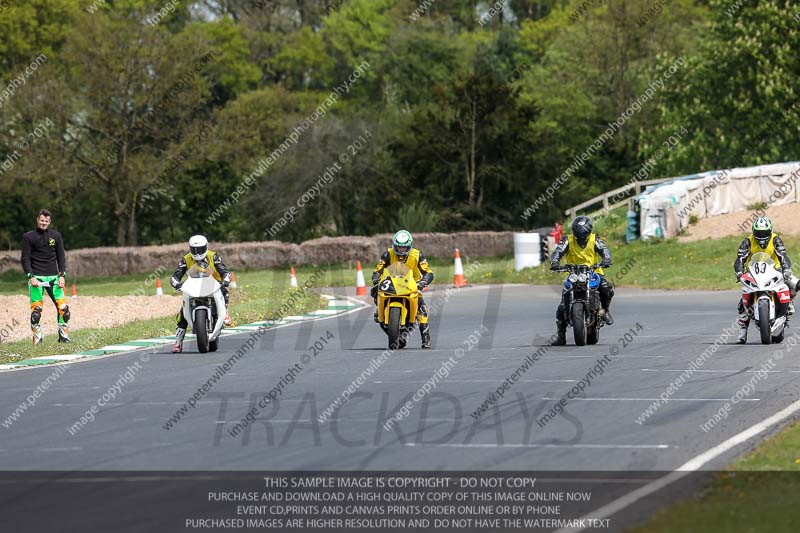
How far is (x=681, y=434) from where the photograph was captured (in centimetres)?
1102

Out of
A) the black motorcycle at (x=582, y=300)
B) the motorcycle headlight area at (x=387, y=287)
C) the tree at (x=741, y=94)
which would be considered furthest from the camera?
the tree at (x=741, y=94)

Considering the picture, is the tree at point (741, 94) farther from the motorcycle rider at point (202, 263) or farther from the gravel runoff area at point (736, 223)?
the motorcycle rider at point (202, 263)

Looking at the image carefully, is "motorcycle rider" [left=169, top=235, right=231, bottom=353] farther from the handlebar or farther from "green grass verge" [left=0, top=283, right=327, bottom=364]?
the handlebar

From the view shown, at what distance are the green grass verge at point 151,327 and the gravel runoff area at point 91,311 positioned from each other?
80 centimetres

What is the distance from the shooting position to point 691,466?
31.2 ft

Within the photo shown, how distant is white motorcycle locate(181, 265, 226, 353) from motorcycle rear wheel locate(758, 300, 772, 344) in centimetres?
727

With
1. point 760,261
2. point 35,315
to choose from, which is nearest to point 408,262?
point 760,261

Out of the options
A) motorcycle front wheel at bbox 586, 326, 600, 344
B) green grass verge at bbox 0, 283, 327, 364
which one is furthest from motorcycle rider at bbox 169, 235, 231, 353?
motorcycle front wheel at bbox 586, 326, 600, 344

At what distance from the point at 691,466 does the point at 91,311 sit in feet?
70.2

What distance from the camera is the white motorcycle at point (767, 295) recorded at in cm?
1781

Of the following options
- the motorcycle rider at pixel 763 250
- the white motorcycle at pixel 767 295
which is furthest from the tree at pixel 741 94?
the white motorcycle at pixel 767 295

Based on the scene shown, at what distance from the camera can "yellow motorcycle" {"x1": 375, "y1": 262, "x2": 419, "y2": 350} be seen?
61.2 ft
